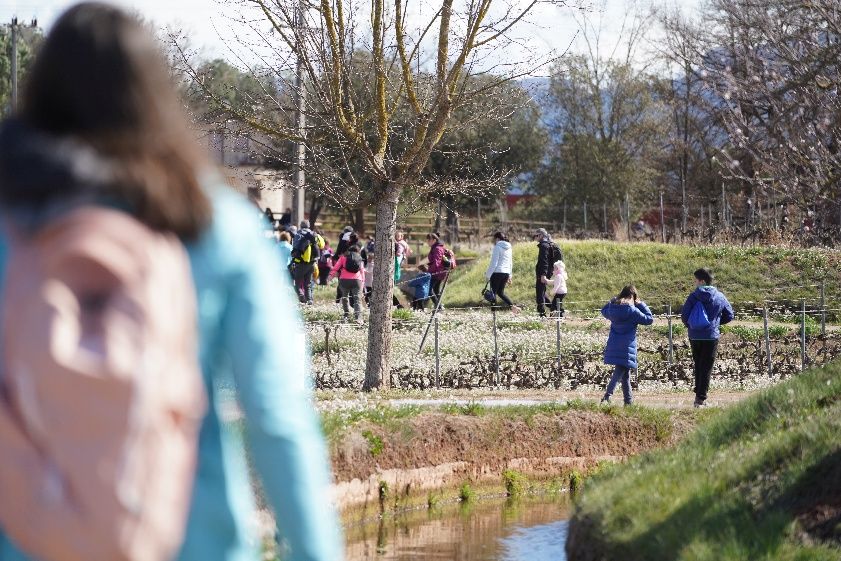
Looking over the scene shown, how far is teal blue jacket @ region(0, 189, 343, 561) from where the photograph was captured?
2.26 m

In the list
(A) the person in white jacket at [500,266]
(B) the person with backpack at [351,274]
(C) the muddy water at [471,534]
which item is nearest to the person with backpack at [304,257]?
(B) the person with backpack at [351,274]

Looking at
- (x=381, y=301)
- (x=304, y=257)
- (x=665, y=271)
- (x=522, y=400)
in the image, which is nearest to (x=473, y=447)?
(x=522, y=400)

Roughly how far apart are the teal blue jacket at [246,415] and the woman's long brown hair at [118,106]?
11cm

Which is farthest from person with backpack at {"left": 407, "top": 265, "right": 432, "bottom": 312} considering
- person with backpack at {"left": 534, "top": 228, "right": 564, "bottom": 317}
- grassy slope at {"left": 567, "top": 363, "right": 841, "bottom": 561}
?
grassy slope at {"left": 567, "top": 363, "right": 841, "bottom": 561}

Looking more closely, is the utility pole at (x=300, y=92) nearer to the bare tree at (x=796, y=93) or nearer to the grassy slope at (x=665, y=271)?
the bare tree at (x=796, y=93)

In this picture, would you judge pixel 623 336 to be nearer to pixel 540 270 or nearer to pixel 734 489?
pixel 734 489

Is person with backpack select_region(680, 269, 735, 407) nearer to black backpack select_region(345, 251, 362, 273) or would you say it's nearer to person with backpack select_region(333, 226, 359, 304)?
black backpack select_region(345, 251, 362, 273)

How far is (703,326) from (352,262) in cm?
1056

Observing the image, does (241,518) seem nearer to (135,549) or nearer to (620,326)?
(135,549)

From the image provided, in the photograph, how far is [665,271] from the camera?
32.5m

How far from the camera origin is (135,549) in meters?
2.07

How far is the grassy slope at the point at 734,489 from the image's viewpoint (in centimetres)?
716

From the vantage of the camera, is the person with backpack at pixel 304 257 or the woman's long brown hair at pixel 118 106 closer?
the woman's long brown hair at pixel 118 106

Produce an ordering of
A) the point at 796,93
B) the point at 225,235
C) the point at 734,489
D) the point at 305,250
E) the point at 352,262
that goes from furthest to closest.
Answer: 1. the point at 305,250
2. the point at 352,262
3. the point at 796,93
4. the point at 734,489
5. the point at 225,235
